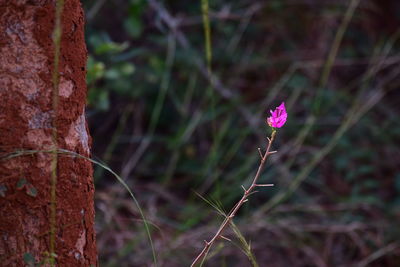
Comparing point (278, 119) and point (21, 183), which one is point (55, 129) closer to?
point (21, 183)

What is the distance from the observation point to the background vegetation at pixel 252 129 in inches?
97.4

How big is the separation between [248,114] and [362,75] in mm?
979

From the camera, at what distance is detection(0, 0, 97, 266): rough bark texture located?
88cm

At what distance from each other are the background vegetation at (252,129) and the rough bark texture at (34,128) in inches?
47.9

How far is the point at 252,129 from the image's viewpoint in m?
2.69

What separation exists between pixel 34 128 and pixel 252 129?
72.5 inches

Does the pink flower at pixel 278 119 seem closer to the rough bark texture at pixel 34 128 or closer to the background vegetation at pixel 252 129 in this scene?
the rough bark texture at pixel 34 128

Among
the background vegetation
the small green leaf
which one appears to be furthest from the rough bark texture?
the background vegetation

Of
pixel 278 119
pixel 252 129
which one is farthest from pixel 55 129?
pixel 252 129

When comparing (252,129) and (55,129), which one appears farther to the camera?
(252,129)

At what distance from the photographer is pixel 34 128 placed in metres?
0.90

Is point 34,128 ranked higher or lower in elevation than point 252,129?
lower

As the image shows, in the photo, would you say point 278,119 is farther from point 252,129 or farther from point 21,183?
point 252,129

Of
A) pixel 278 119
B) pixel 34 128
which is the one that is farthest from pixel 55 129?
pixel 278 119
